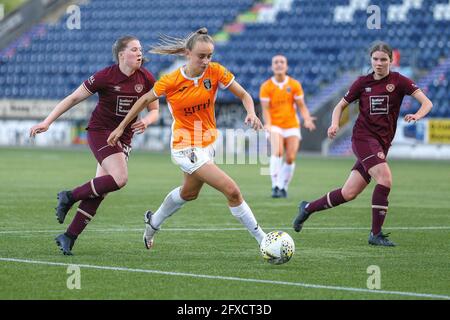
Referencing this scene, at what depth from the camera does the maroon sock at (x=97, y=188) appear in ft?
32.5

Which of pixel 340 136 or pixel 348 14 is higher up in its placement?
pixel 348 14

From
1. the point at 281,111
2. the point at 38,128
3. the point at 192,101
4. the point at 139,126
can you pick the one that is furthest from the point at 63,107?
the point at 281,111

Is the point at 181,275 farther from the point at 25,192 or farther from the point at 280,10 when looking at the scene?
the point at 280,10

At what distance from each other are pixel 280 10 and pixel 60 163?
16163mm

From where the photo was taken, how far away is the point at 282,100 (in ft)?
59.9

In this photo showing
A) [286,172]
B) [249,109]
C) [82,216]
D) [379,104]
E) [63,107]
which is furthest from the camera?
[286,172]

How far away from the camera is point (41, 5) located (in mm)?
47344

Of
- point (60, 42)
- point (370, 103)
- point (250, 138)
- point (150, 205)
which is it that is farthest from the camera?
point (60, 42)

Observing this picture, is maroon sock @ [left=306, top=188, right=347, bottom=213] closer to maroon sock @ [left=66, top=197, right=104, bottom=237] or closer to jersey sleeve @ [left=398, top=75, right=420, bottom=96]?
jersey sleeve @ [left=398, top=75, right=420, bottom=96]

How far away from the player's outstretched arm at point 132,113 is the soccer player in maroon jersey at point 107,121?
0.24 metres

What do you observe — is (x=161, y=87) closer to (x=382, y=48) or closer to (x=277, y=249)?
(x=277, y=249)

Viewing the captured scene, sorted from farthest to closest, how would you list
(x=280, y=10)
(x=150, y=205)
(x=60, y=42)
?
(x=60, y=42) → (x=280, y=10) → (x=150, y=205)

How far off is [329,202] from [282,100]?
6.91 metres
